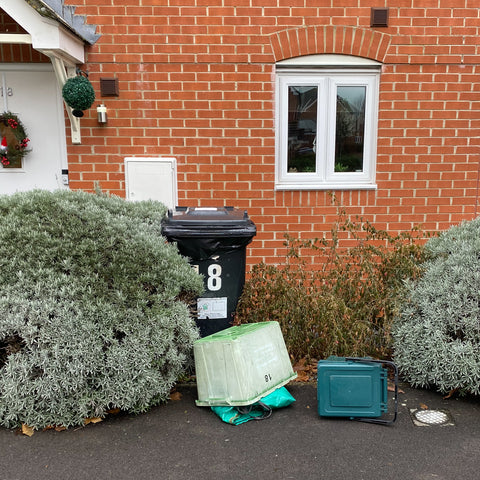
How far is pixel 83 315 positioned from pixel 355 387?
1.80 m

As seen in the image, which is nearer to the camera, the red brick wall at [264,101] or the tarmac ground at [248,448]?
the tarmac ground at [248,448]

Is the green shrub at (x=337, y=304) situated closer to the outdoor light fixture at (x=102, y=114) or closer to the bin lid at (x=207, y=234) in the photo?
the bin lid at (x=207, y=234)

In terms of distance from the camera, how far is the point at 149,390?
10.2 feet

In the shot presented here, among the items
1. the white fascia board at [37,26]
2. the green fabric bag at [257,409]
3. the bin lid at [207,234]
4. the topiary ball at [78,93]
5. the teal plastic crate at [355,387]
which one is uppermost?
the white fascia board at [37,26]

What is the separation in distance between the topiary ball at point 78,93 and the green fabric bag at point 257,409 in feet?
10.8

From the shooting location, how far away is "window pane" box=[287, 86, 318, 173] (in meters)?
5.39

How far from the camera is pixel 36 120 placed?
5277 mm

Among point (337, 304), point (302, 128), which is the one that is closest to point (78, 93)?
point (302, 128)

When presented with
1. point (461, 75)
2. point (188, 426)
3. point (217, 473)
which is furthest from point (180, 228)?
point (461, 75)

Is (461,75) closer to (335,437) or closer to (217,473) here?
(335,437)

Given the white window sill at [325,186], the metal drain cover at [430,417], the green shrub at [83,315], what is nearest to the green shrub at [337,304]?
the metal drain cover at [430,417]

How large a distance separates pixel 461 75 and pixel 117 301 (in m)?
4.57

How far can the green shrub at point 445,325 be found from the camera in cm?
323

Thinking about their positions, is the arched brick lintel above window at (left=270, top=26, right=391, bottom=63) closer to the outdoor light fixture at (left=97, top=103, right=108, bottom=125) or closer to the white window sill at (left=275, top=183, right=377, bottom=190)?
the white window sill at (left=275, top=183, right=377, bottom=190)
